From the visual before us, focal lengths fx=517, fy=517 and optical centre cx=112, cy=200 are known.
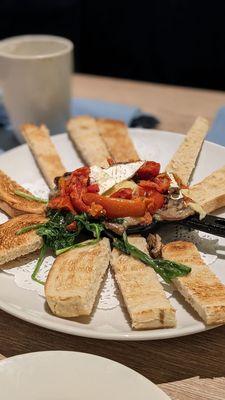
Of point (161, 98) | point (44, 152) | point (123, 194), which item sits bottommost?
point (161, 98)

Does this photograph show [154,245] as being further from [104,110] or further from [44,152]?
[104,110]

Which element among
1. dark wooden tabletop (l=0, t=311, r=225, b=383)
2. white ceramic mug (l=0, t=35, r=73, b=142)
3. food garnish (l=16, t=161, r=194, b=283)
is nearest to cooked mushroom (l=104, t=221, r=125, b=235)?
food garnish (l=16, t=161, r=194, b=283)

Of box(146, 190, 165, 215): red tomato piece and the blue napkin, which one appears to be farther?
the blue napkin

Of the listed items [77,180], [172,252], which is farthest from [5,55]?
[172,252]

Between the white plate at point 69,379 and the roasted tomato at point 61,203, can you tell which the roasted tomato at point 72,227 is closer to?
the roasted tomato at point 61,203

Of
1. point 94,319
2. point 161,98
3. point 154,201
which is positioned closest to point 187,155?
point 154,201

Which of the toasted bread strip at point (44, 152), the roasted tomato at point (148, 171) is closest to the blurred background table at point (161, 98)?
the toasted bread strip at point (44, 152)

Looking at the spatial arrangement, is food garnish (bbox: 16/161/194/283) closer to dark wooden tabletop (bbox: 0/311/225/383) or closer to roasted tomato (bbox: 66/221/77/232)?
roasted tomato (bbox: 66/221/77/232)
